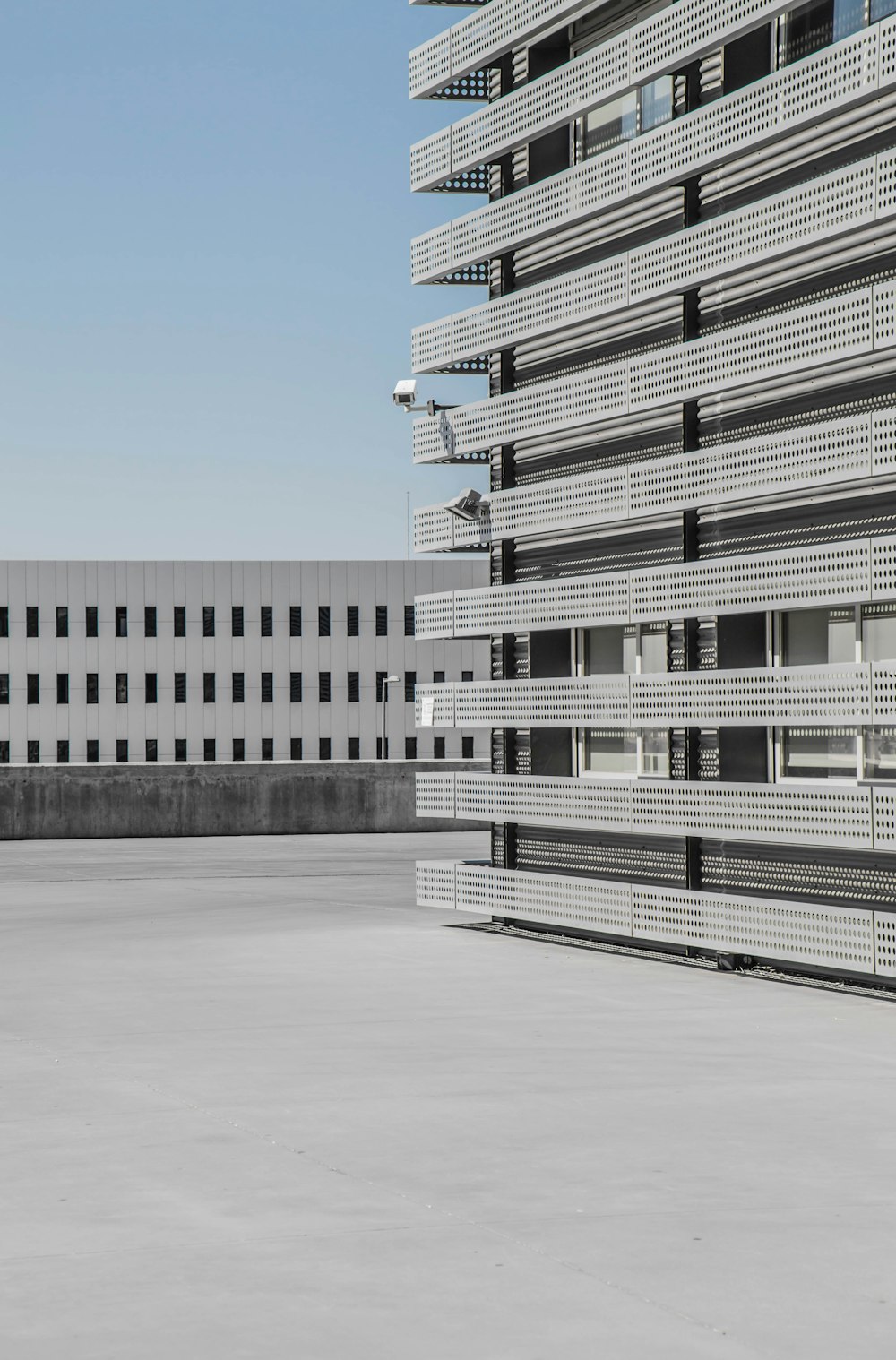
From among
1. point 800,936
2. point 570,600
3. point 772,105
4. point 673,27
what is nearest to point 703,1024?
point 800,936

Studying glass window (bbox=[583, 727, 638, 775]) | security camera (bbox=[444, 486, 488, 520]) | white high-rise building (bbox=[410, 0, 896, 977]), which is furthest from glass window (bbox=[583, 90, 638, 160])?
glass window (bbox=[583, 727, 638, 775])

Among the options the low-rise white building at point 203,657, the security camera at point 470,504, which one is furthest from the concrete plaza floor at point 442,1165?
the low-rise white building at point 203,657

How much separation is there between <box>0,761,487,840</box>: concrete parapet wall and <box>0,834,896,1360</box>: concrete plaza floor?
1153 inches

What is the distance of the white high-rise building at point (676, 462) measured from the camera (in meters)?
16.0

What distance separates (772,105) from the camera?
16.8 m

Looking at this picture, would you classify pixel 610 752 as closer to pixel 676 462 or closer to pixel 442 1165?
pixel 676 462

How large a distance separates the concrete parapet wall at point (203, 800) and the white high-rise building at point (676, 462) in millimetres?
24689

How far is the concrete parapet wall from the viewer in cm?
4675

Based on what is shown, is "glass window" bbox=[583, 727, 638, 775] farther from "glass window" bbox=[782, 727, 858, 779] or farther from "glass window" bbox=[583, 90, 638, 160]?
"glass window" bbox=[583, 90, 638, 160]

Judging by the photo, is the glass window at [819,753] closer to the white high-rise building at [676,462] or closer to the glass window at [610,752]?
the white high-rise building at [676,462]

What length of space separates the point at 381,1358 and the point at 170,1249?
1.66 meters

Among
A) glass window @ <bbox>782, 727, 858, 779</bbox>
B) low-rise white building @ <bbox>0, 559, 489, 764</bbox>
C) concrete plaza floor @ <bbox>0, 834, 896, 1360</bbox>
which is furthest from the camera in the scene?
low-rise white building @ <bbox>0, 559, 489, 764</bbox>

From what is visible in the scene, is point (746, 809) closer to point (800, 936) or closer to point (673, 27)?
point (800, 936)

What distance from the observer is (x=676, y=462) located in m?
18.4
